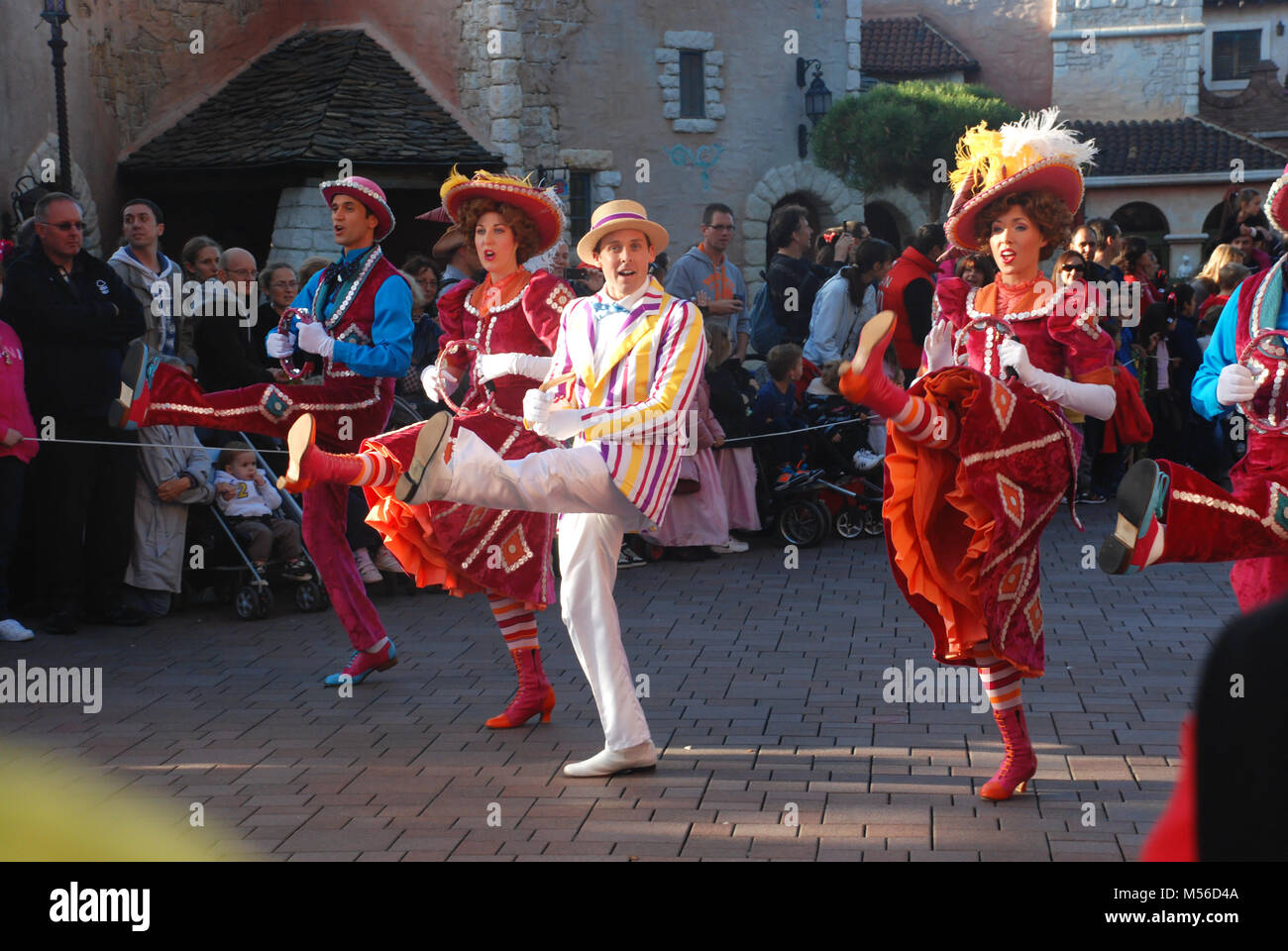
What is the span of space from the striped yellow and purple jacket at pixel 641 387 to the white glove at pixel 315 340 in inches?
53.8

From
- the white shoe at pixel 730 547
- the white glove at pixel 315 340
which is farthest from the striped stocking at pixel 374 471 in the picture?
the white shoe at pixel 730 547

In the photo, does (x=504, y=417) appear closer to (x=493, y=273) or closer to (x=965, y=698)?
(x=493, y=273)

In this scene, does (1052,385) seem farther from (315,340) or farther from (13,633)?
(13,633)

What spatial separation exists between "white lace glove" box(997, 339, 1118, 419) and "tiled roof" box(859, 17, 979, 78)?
123ft

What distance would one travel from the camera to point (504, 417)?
6.27 m

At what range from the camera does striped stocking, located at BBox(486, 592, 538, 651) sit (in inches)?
250

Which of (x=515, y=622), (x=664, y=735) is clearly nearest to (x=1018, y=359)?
(x=664, y=735)

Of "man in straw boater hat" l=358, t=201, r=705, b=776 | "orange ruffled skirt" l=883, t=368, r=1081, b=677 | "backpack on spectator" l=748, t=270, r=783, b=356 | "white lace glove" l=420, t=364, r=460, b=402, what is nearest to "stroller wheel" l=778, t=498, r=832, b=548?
"backpack on spectator" l=748, t=270, r=783, b=356

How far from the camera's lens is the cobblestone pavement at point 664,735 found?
488 centimetres

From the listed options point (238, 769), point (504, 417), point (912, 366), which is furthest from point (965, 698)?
point (912, 366)

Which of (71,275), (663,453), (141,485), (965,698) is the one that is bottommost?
(965,698)

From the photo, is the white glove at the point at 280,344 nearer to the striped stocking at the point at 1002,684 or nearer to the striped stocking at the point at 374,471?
the striped stocking at the point at 374,471

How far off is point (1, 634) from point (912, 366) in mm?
6191

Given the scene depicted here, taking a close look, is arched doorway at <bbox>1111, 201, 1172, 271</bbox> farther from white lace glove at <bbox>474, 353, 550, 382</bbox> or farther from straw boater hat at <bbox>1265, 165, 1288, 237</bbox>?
straw boater hat at <bbox>1265, 165, 1288, 237</bbox>
